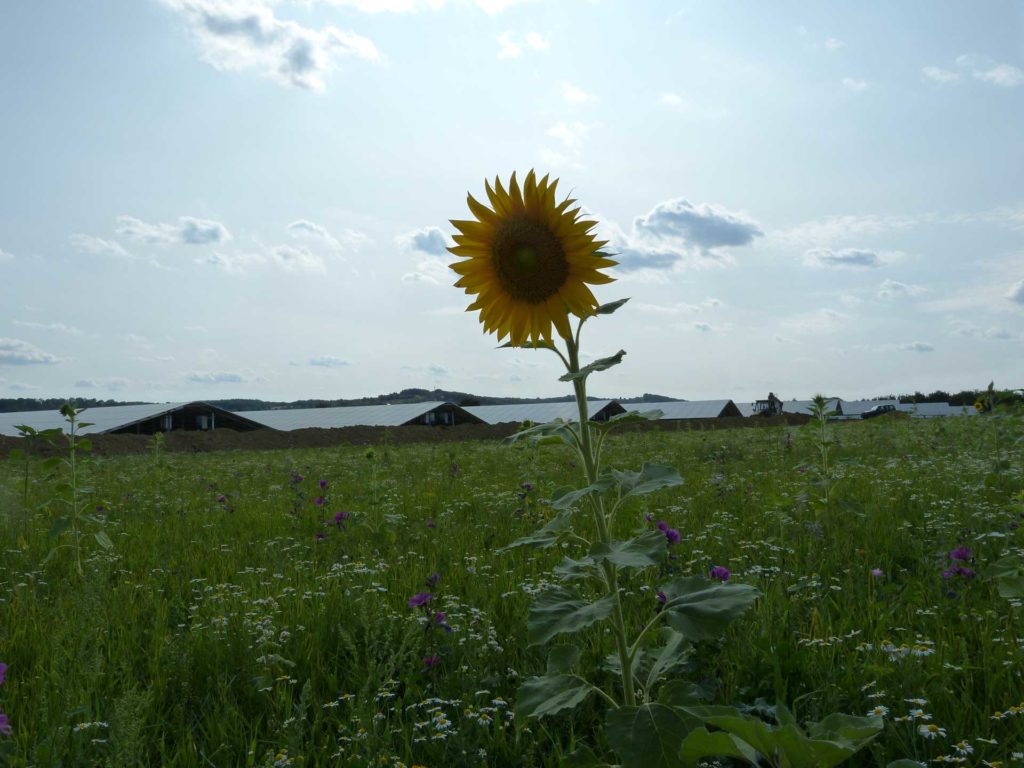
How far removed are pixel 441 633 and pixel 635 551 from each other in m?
1.83

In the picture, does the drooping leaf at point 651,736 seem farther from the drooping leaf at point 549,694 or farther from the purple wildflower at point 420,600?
the purple wildflower at point 420,600

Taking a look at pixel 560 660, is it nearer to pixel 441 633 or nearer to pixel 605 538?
pixel 605 538

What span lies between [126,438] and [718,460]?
84.2 feet

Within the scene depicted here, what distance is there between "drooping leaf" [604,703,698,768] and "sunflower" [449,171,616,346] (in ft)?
3.71

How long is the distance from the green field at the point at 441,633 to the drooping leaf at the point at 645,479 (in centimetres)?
36

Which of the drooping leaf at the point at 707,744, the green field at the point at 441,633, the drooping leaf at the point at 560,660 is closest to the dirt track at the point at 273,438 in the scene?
the green field at the point at 441,633

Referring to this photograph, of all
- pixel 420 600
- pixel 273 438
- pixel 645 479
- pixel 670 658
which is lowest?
pixel 420 600

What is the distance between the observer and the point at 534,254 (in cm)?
222

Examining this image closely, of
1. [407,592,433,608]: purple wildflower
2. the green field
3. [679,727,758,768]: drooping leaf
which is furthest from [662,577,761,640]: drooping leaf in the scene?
[407,592,433,608]: purple wildflower

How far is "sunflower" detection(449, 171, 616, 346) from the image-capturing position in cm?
220

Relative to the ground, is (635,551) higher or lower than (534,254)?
lower

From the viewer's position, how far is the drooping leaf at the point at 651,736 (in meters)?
1.63

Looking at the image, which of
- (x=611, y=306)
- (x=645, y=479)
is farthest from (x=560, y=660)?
(x=611, y=306)

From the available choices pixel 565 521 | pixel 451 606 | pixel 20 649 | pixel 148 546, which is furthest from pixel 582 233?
pixel 148 546
